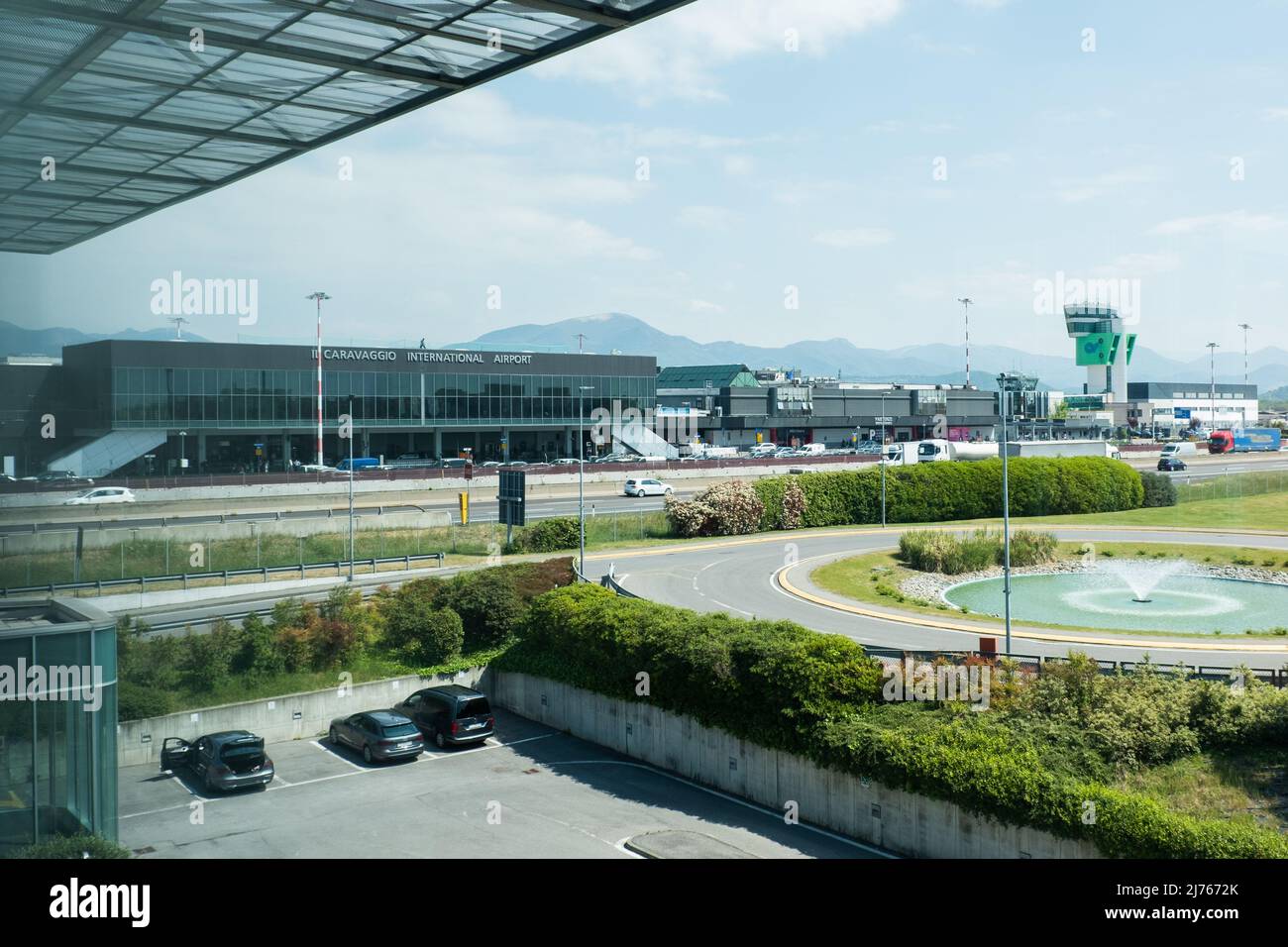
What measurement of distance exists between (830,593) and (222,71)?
104 ft

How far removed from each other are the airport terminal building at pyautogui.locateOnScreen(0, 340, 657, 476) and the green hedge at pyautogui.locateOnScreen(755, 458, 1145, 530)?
17032 millimetres

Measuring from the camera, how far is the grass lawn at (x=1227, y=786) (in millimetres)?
17188

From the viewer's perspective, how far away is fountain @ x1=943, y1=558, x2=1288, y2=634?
33125 mm

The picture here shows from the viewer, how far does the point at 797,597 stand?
1404 inches

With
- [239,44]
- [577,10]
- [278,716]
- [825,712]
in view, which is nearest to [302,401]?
[278,716]

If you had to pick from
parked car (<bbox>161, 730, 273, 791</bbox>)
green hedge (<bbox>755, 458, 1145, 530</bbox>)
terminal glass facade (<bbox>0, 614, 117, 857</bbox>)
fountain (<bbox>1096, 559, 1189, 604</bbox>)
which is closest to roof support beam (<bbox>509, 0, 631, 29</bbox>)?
terminal glass facade (<bbox>0, 614, 117, 857</bbox>)

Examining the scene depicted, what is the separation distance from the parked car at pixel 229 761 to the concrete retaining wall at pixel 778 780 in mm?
8497

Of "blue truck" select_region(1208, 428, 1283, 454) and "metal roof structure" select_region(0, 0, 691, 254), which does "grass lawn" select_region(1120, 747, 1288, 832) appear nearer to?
"metal roof structure" select_region(0, 0, 691, 254)

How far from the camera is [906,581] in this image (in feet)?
135

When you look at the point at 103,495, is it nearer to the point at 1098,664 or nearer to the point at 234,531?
the point at 234,531

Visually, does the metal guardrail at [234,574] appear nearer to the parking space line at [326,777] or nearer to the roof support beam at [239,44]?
the parking space line at [326,777]

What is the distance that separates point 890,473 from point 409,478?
30338mm
